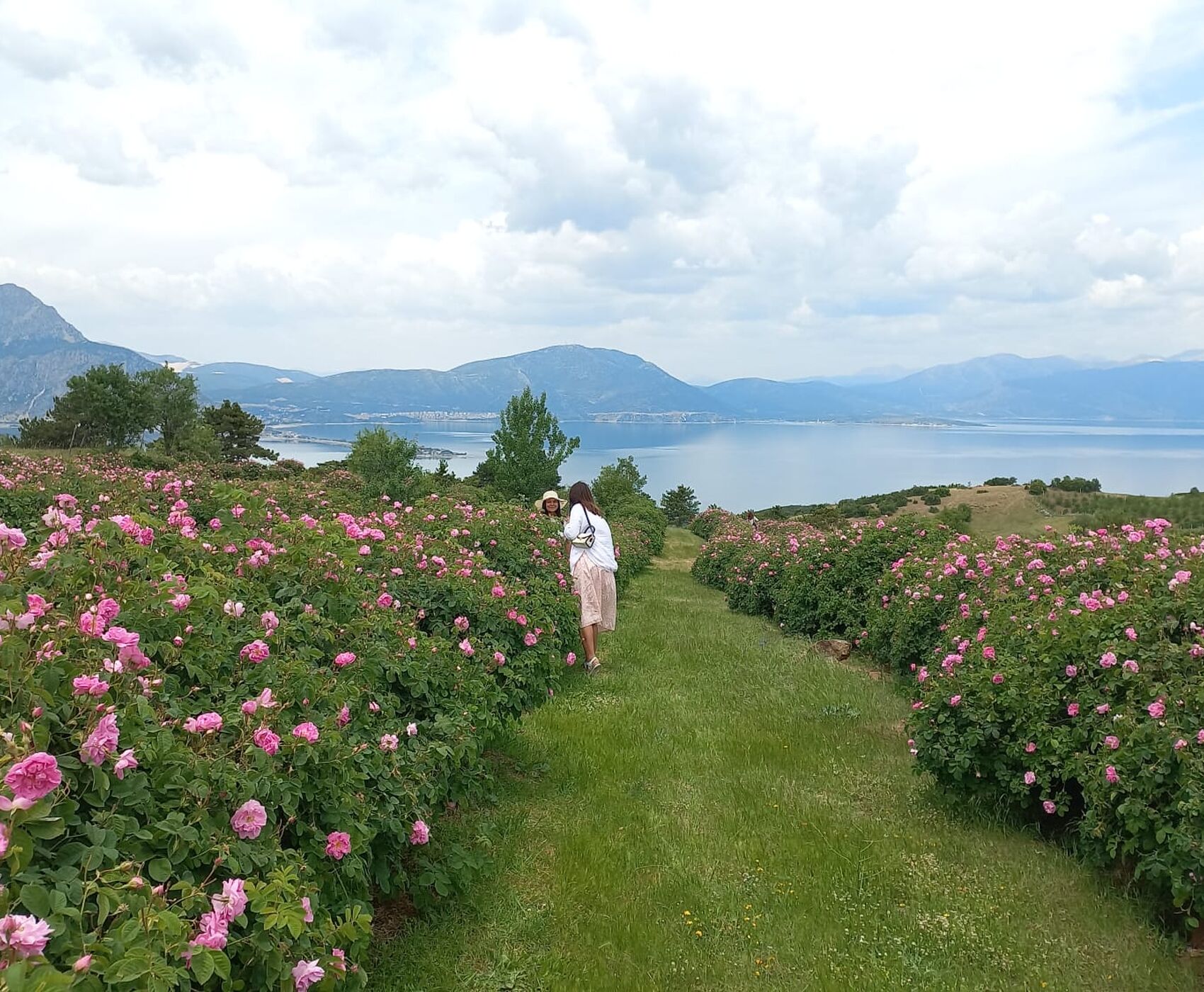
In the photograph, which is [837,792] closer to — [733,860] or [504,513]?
[733,860]

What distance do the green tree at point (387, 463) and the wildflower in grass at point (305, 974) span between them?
34.7 metres

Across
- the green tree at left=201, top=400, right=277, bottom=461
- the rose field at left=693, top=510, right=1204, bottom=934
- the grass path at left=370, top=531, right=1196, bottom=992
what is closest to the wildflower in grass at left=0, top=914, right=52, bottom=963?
the grass path at left=370, top=531, right=1196, bottom=992

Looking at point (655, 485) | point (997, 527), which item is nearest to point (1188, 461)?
point (655, 485)

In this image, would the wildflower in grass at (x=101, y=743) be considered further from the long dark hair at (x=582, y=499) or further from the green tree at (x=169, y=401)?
the green tree at (x=169, y=401)

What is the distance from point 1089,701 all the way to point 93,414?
70.1m

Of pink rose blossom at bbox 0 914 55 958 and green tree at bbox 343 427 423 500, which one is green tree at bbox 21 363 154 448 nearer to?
green tree at bbox 343 427 423 500

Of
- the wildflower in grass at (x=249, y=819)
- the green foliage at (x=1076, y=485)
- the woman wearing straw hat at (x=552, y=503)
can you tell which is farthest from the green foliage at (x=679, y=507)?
the wildflower in grass at (x=249, y=819)

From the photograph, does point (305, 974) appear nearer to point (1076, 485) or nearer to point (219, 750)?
point (219, 750)

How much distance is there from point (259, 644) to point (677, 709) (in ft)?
15.5

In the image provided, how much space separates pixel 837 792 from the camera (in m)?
4.97

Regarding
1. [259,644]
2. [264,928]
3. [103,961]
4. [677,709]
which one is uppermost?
[259,644]

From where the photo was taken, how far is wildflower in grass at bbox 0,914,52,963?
130 centimetres

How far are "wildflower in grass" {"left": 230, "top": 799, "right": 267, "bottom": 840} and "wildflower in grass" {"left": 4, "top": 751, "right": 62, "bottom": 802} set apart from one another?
1.86 feet

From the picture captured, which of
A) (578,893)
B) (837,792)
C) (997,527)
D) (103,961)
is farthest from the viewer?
(997,527)
